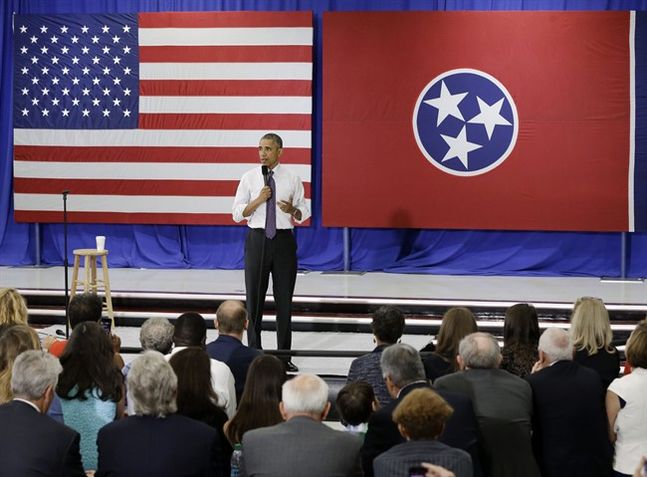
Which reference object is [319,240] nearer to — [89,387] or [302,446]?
[89,387]

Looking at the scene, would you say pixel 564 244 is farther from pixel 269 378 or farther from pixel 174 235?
pixel 269 378

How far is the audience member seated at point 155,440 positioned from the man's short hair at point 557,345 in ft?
4.74

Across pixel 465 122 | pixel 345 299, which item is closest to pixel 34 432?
pixel 345 299

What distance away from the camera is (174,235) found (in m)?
10.6

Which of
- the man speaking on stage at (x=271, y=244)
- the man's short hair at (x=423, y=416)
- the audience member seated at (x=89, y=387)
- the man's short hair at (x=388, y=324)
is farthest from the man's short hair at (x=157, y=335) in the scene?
the man speaking on stage at (x=271, y=244)

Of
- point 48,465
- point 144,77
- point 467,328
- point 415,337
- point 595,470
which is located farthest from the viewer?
point 144,77

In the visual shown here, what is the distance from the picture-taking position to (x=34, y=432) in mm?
3352

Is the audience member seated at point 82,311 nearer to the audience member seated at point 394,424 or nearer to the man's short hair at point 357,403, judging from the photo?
the man's short hair at point 357,403

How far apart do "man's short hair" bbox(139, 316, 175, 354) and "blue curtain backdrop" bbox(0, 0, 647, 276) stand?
19.3 feet

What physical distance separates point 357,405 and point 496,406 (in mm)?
526

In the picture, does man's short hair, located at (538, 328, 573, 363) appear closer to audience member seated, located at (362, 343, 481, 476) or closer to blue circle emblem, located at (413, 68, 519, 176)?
audience member seated, located at (362, 343, 481, 476)

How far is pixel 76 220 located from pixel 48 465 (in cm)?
735

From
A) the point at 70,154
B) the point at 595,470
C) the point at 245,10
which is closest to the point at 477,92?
the point at 245,10

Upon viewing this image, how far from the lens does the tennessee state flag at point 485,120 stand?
9.68m
